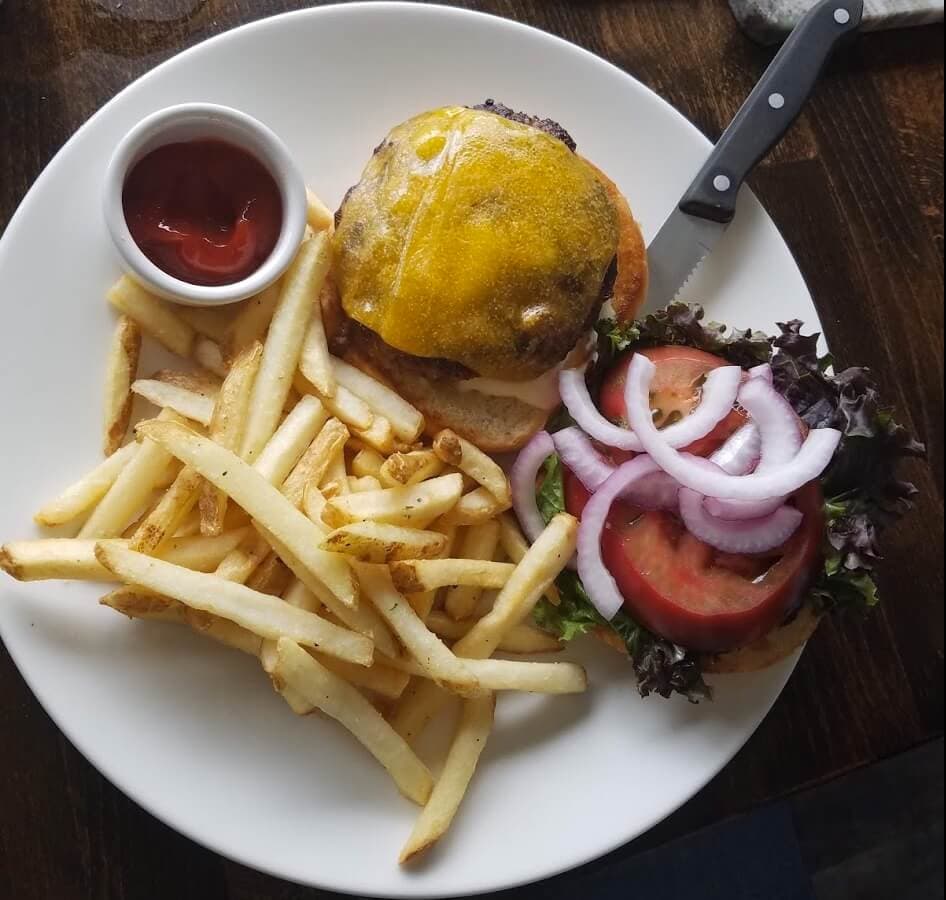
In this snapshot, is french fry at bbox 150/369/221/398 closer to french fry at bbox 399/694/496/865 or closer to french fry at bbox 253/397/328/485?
french fry at bbox 253/397/328/485

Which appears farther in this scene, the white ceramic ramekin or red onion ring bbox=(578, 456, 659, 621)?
red onion ring bbox=(578, 456, 659, 621)

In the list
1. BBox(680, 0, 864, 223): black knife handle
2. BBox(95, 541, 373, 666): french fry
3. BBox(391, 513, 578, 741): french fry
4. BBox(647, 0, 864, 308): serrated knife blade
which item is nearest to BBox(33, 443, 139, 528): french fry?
BBox(95, 541, 373, 666): french fry

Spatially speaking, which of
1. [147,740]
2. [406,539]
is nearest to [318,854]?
[147,740]

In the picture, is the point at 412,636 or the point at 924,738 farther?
the point at 924,738

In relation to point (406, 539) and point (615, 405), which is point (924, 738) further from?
point (406, 539)

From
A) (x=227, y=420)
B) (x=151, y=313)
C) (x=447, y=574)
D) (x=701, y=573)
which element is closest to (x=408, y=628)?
(x=447, y=574)

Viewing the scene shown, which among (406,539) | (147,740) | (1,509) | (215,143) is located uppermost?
(215,143)

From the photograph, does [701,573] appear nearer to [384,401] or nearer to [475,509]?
[475,509]
